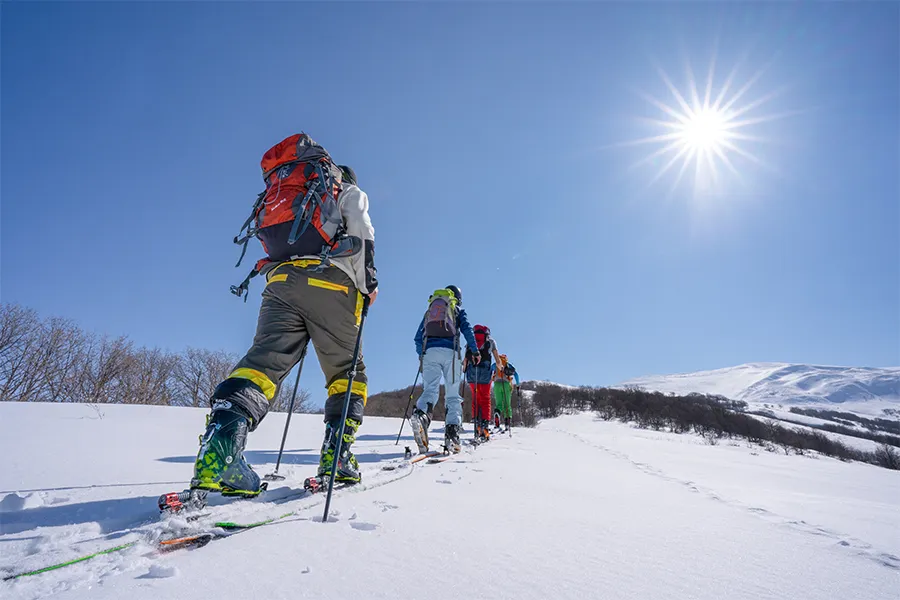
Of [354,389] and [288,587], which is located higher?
[354,389]

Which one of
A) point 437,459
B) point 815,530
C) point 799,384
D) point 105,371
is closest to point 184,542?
point 815,530

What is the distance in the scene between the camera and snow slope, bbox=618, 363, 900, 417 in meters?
100

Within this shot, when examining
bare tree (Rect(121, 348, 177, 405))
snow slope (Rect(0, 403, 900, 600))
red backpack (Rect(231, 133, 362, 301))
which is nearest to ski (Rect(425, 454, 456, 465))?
snow slope (Rect(0, 403, 900, 600))

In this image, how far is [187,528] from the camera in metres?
1.04

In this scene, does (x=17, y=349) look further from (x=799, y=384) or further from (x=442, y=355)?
(x=799, y=384)

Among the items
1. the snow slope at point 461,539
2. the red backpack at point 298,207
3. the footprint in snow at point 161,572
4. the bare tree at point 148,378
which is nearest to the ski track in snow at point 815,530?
the snow slope at point 461,539

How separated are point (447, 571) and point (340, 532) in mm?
403

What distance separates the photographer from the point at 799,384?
12056 cm

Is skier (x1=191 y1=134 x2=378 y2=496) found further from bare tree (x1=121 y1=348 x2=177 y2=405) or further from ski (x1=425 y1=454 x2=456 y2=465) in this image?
bare tree (x1=121 y1=348 x2=177 y2=405)

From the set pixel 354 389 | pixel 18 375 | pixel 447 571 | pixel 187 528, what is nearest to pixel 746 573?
pixel 447 571

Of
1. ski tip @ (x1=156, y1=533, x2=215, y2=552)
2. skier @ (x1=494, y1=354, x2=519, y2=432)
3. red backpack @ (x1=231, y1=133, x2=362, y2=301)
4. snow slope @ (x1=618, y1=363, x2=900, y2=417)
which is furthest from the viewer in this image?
snow slope @ (x1=618, y1=363, x2=900, y2=417)

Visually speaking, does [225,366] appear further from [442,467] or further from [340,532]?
[340,532]

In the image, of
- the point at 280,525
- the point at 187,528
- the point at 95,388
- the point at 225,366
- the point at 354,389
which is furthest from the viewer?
the point at 225,366

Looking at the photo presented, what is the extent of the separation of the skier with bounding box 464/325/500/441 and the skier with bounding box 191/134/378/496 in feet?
13.8
